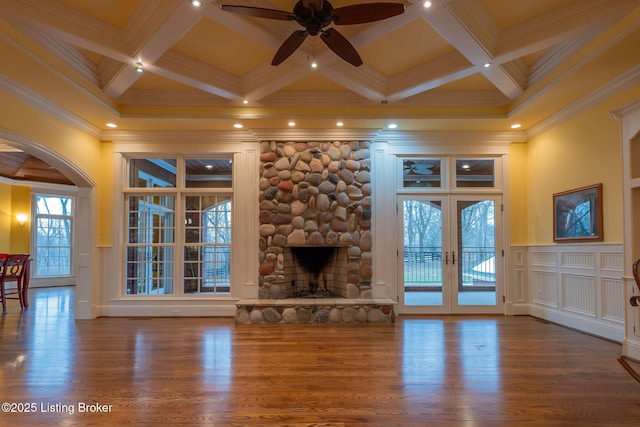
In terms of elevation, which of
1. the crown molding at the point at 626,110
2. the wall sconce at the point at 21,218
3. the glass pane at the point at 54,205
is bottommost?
the wall sconce at the point at 21,218

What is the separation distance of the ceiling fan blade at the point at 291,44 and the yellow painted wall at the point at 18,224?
397 inches

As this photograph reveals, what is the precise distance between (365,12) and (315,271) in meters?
4.50

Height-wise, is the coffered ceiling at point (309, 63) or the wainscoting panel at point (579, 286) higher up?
the coffered ceiling at point (309, 63)

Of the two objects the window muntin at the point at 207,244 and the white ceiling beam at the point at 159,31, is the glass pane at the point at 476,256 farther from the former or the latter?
the white ceiling beam at the point at 159,31

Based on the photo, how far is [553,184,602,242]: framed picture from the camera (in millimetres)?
4902

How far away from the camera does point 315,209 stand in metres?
6.29

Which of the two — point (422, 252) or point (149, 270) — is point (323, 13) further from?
point (149, 270)

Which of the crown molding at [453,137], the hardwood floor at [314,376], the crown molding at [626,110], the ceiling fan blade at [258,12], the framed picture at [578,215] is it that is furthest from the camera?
the crown molding at [453,137]

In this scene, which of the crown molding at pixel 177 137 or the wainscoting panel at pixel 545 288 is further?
the crown molding at pixel 177 137

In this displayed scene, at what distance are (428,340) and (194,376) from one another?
2.73 metres

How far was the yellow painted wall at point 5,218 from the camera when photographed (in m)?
10.1

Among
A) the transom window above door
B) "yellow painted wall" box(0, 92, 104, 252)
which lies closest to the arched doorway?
"yellow painted wall" box(0, 92, 104, 252)

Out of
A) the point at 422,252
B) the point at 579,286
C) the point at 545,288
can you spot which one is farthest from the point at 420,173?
the point at 579,286

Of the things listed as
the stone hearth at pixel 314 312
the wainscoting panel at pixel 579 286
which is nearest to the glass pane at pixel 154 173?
the stone hearth at pixel 314 312
